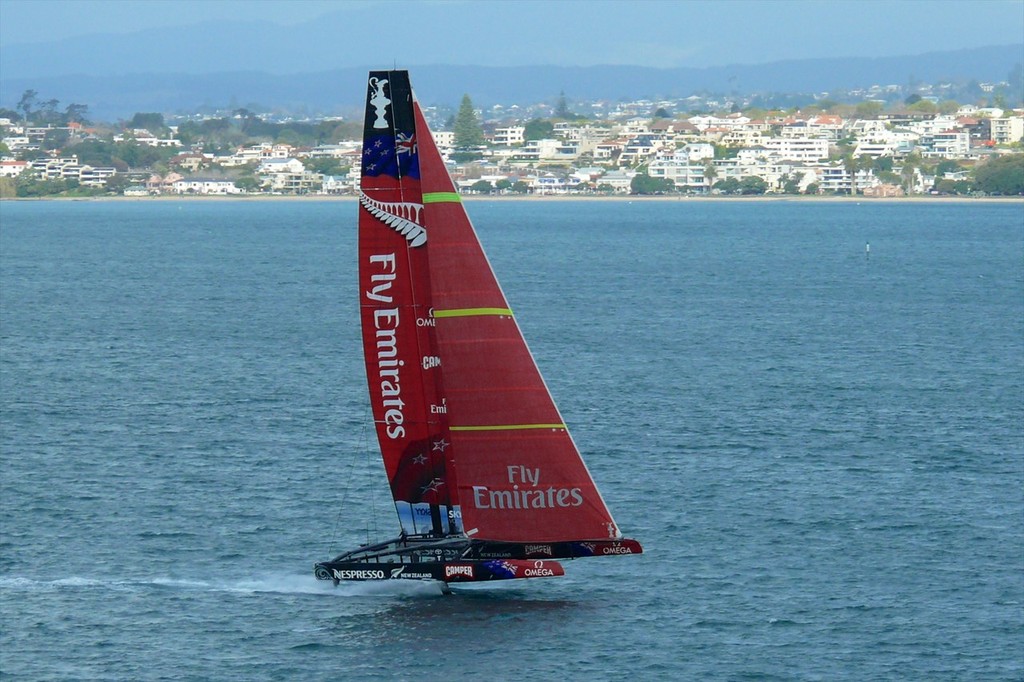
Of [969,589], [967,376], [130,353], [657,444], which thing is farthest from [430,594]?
[130,353]

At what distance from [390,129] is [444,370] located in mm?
5731

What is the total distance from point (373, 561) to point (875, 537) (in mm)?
16418

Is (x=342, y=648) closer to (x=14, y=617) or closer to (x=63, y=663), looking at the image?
(x=63, y=663)

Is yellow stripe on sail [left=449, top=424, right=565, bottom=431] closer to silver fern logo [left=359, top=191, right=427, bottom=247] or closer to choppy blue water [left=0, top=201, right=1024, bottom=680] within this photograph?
silver fern logo [left=359, top=191, right=427, bottom=247]

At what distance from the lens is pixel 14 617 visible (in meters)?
42.5

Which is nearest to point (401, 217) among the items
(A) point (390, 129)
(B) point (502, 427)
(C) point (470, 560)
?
(A) point (390, 129)

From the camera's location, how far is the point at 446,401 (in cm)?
3988

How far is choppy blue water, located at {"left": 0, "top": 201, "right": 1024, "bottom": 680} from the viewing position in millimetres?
39812

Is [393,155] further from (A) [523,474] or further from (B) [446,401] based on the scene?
(A) [523,474]

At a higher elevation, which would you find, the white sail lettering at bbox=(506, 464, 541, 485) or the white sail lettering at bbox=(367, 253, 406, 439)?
the white sail lettering at bbox=(367, 253, 406, 439)

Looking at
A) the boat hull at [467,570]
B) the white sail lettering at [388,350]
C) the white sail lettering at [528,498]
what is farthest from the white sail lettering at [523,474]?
the white sail lettering at [388,350]

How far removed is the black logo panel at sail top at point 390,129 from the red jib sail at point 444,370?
0.02 meters

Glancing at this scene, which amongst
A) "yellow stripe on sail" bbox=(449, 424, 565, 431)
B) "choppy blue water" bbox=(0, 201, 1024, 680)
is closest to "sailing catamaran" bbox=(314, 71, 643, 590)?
"yellow stripe on sail" bbox=(449, 424, 565, 431)

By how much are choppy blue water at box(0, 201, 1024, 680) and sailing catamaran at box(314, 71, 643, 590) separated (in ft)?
5.14
